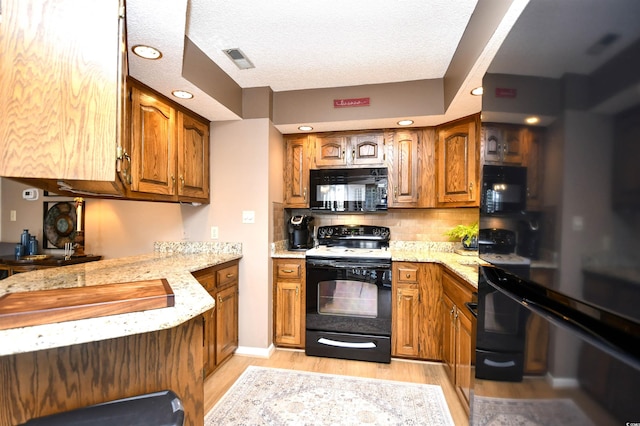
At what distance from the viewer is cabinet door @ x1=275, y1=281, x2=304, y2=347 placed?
277 centimetres

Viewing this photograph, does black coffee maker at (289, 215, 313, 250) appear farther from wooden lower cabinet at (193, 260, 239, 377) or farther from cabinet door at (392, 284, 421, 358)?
cabinet door at (392, 284, 421, 358)

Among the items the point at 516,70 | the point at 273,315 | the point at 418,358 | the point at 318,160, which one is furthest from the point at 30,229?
the point at 516,70

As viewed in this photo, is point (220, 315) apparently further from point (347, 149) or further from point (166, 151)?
point (347, 149)

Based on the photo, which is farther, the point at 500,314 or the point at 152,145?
the point at 152,145

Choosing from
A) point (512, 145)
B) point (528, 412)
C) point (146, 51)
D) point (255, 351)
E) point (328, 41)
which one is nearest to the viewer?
point (528, 412)

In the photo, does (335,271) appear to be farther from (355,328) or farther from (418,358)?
(418,358)

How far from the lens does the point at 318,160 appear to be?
303 centimetres

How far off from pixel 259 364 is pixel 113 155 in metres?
2.19

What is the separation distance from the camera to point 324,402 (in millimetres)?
2006

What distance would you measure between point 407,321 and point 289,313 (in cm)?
110

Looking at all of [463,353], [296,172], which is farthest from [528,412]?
[296,172]

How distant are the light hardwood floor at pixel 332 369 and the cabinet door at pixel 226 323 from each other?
0.12 metres

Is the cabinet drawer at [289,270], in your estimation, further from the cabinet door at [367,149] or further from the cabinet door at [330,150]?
the cabinet door at [367,149]

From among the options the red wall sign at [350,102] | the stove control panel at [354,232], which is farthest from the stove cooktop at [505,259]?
the stove control panel at [354,232]
